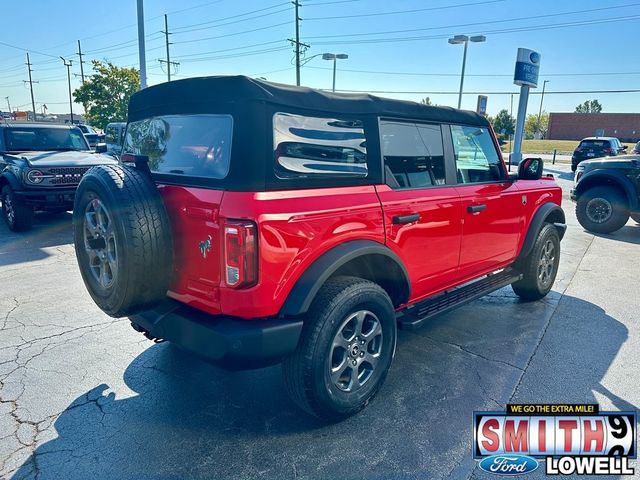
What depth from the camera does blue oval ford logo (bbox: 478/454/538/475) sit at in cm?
228

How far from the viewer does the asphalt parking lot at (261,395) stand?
90.8 inches

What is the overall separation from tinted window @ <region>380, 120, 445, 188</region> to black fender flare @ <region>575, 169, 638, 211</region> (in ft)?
22.3

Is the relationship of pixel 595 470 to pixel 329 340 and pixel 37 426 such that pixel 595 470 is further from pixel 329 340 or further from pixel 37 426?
pixel 37 426

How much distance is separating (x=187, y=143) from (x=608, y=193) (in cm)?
874

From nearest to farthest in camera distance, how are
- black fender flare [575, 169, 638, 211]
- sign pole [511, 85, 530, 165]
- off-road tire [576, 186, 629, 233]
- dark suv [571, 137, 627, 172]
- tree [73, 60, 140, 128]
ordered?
black fender flare [575, 169, 638, 211] < off-road tire [576, 186, 629, 233] < sign pole [511, 85, 530, 165] < dark suv [571, 137, 627, 172] < tree [73, 60, 140, 128]

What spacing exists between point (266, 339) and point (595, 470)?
1.93m

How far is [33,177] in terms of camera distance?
23.9 feet

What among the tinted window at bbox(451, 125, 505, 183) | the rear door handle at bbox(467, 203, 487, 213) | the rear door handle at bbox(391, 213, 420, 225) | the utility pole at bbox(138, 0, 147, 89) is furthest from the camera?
the utility pole at bbox(138, 0, 147, 89)

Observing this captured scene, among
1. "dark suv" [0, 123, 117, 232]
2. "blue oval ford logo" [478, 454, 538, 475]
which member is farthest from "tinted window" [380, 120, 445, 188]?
"dark suv" [0, 123, 117, 232]

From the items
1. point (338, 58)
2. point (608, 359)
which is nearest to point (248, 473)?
point (608, 359)

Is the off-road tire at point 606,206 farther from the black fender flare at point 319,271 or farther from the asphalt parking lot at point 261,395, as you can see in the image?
the black fender flare at point 319,271

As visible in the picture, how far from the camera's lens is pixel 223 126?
239 cm

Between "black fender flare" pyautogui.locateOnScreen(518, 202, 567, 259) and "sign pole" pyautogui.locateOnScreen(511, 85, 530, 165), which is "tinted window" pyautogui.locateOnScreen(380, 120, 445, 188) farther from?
"sign pole" pyautogui.locateOnScreen(511, 85, 530, 165)

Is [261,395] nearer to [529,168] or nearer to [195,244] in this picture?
[195,244]
